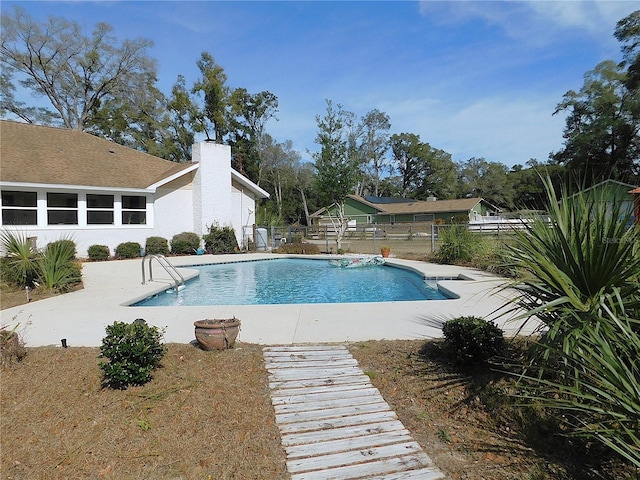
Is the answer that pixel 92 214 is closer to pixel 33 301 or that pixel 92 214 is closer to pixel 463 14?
pixel 33 301

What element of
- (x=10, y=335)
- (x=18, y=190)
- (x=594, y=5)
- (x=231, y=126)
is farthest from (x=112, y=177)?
(x=231, y=126)

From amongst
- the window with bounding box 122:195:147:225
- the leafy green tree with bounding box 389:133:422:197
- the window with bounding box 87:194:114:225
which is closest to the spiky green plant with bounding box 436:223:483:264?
the window with bounding box 122:195:147:225

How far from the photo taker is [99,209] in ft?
56.7

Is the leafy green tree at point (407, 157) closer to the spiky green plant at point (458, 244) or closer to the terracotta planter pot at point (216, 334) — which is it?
the spiky green plant at point (458, 244)

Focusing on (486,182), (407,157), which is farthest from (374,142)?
(486,182)

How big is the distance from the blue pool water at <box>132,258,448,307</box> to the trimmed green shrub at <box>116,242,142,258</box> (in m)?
4.24

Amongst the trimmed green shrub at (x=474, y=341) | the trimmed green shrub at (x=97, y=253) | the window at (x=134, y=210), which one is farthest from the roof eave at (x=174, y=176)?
the trimmed green shrub at (x=474, y=341)

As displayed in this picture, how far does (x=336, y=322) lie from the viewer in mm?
6293

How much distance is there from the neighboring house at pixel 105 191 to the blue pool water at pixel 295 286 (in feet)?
17.1

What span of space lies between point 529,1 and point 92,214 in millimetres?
17756

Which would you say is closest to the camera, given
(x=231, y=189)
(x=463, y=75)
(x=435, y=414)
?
(x=435, y=414)

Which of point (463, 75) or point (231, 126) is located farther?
point (231, 126)

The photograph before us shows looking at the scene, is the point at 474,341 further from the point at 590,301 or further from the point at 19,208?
the point at 19,208

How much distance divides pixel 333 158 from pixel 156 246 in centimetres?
1931
